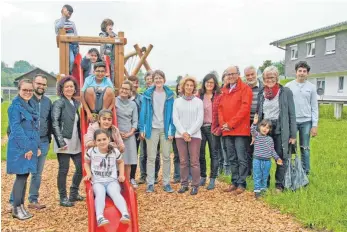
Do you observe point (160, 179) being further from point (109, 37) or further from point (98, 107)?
point (109, 37)

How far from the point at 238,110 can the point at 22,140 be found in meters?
3.17

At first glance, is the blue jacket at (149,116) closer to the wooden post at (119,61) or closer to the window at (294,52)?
the wooden post at (119,61)

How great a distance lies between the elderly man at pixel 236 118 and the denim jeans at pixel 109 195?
2.17 m

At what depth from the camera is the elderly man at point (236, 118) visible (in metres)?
5.96

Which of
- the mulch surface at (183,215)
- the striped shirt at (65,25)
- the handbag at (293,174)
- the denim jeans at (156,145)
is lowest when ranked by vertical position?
the mulch surface at (183,215)

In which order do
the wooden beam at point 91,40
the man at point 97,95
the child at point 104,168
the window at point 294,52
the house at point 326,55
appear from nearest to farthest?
1. the child at point 104,168
2. the man at point 97,95
3. the wooden beam at point 91,40
4. the house at point 326,55
5. the window at point 294,52

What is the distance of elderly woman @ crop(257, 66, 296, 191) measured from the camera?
581 centimetres

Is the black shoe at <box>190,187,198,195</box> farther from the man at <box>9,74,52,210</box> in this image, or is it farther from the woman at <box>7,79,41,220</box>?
the woman at <box>7,79,41,220</box>

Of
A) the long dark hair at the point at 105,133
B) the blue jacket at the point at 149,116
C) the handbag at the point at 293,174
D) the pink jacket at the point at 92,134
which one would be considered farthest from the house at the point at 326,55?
the long dark hair at the point at 105,133

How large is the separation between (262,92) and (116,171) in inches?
105

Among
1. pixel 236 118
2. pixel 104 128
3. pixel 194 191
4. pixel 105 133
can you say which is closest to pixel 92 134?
pixel 104 128

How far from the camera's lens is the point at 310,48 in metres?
28.5

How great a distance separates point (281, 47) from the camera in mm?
31891

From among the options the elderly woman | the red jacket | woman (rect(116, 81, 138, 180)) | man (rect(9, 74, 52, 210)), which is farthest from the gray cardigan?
man (rect(9, 74, 52, 210))
